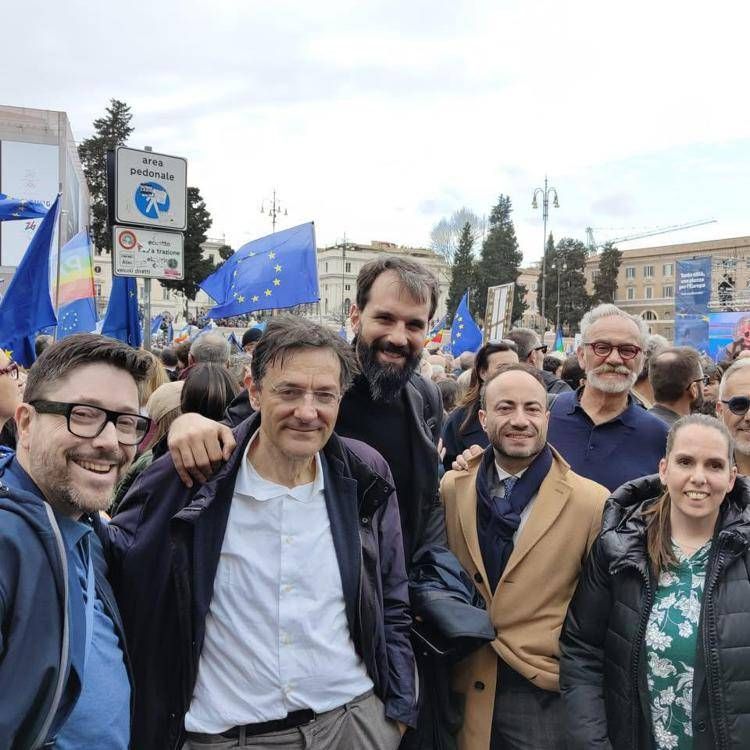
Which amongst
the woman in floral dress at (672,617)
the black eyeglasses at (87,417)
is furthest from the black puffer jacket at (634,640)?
the black eyeglasses at (87,417)

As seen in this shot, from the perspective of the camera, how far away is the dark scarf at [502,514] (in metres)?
2.72

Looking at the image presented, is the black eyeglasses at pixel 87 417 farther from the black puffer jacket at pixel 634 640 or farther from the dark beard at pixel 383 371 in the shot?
the black puffer jacket at pixel 634 640

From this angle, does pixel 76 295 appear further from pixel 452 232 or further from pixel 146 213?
pixel 452 232

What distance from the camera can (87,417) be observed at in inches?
72.5

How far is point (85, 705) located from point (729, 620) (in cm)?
196

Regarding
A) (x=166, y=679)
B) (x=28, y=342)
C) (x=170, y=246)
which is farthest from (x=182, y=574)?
(x=28, y=342)

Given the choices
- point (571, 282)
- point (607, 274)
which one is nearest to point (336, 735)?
point (571, 282)

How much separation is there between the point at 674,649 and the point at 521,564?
0.59 metres

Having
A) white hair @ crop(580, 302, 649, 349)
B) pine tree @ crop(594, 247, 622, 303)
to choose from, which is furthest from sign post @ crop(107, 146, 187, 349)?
Result: pine tree @ crop(594, 247, 622, 303)

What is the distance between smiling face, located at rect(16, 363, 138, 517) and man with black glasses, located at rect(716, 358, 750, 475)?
2.86 m

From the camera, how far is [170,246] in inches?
218

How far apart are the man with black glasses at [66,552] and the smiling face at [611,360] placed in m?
2.50

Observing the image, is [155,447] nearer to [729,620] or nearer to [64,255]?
[729,620]

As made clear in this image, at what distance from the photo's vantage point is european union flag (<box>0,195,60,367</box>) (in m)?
6.04
